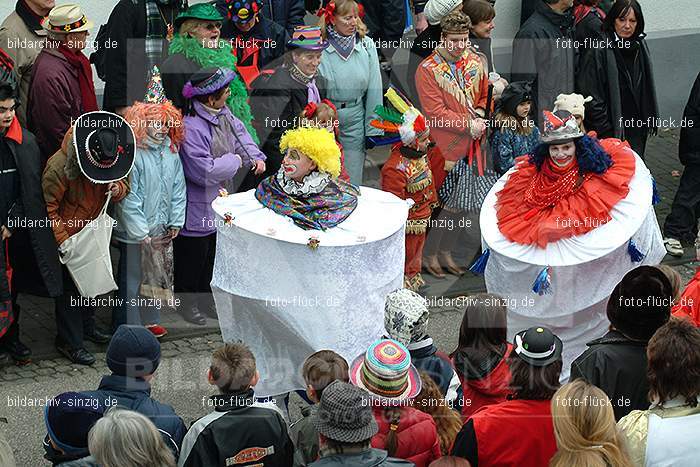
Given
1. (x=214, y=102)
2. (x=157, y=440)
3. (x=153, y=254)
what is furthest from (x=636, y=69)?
(x=157, y=440)

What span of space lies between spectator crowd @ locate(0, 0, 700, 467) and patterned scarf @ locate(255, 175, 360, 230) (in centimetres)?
12

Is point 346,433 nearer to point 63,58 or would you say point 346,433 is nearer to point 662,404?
point 662,404

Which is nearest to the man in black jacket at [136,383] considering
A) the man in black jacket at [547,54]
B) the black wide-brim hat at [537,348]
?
the black wide-brim hat at [537,348]

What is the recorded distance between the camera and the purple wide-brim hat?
343 inches

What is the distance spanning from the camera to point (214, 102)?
8.79 m

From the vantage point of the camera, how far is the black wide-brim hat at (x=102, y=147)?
7.92 m

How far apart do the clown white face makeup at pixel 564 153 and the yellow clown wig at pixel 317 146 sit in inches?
60.2

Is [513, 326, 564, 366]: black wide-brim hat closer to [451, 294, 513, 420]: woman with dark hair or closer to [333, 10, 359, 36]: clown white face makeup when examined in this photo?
[451, 294, 513, 420]: woman with dark hair

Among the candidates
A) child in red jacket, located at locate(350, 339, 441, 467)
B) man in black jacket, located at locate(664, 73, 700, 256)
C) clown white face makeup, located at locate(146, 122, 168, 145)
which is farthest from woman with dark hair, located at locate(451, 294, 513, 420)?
man in black jacket, located at locate(664, 73, 700, 256)

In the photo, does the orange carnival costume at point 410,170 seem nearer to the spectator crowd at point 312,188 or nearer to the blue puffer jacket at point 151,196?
the spectator crowd at point 312,188

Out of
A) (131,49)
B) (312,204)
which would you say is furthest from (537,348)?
(131,49)

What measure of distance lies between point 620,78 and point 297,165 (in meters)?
4.41

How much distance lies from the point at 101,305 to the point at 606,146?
12.4ft

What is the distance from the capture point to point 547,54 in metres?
10.8
